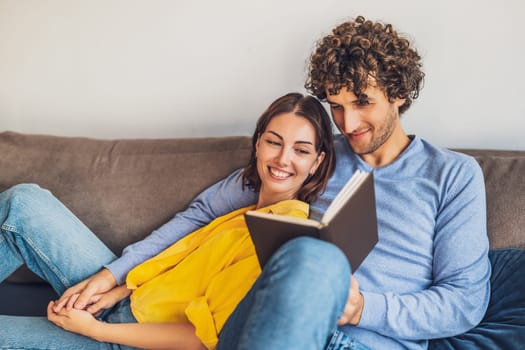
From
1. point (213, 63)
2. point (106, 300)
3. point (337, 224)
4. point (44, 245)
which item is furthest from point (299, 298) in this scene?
point (213, 63)

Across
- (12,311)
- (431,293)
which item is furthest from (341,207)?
(12,311)

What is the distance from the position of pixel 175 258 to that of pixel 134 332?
24 cm

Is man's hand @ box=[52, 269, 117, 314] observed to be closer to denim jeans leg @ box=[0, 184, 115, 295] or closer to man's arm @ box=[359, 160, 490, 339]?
denim jeans leg @ box=[0, 184, 115, 295]

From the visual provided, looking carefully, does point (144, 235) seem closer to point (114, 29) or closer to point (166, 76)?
point (166, 76)

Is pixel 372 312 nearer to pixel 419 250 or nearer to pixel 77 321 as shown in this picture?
pixel 419 250

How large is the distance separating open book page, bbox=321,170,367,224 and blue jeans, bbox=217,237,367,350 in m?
0.06

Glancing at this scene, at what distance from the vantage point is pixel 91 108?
204 cm

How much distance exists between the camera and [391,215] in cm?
137

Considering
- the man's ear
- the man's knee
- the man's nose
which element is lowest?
the man's knee

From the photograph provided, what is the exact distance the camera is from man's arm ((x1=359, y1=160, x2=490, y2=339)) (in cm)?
119

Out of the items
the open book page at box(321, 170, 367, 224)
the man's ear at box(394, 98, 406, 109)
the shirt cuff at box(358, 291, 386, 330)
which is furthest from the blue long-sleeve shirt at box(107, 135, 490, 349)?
the open book page at box(321, 170, 367, 224)

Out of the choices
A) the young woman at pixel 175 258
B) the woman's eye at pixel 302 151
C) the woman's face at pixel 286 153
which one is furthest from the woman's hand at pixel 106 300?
the woman's eye at pixel 302 151

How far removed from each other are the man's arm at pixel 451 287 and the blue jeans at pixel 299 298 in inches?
12.1

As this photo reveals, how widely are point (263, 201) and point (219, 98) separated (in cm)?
56
